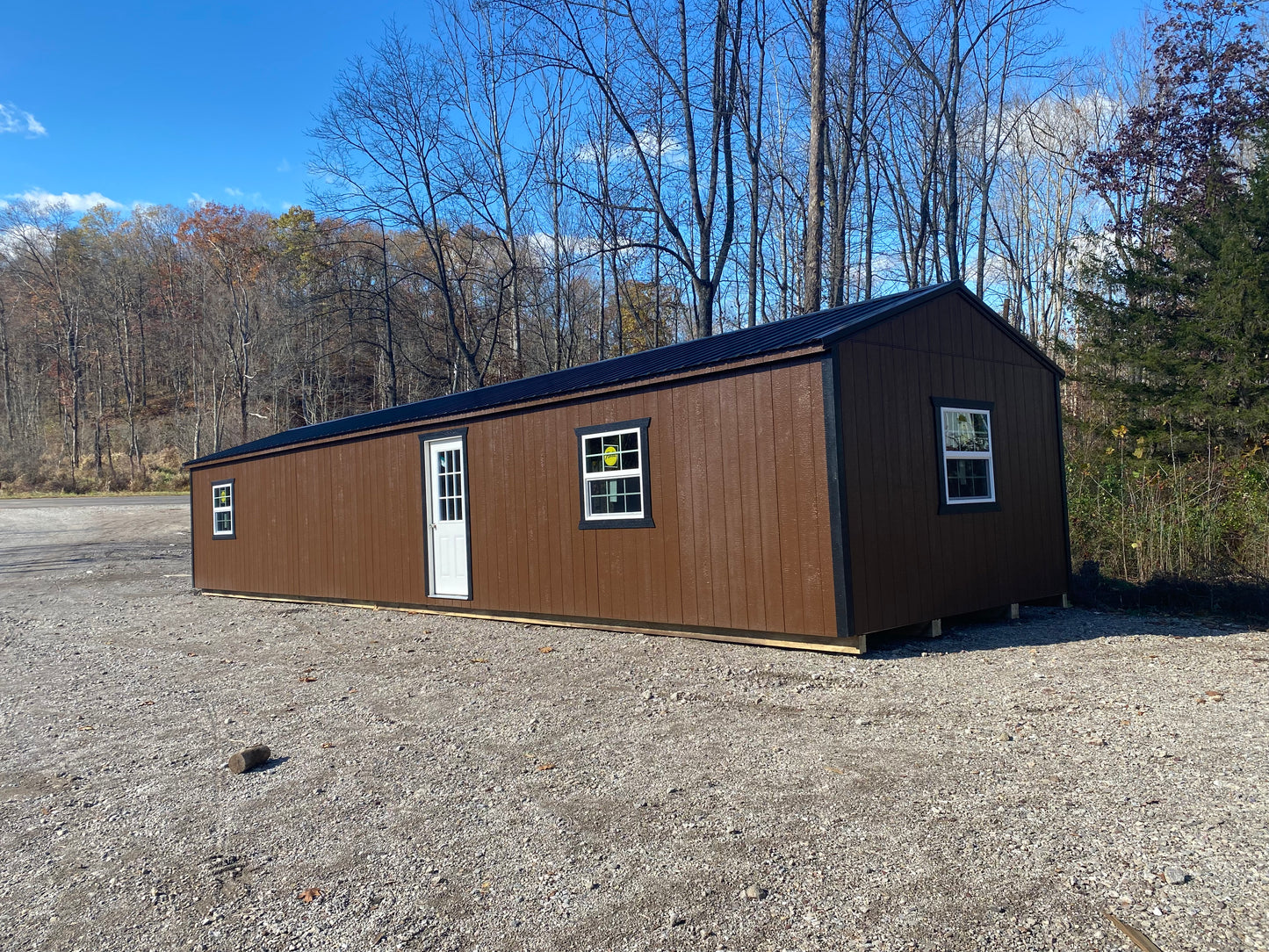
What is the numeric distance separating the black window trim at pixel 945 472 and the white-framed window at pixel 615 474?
2707 mm

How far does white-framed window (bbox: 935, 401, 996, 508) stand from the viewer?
8.11 meters

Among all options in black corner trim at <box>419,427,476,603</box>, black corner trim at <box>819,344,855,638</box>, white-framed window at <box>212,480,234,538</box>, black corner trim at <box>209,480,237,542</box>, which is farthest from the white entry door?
white-framed window at <box>212,480,234,538</box>

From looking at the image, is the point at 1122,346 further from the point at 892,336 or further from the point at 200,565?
the point at 200,565

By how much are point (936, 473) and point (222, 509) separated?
12.4 meters

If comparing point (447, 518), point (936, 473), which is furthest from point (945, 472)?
point (447, 518)

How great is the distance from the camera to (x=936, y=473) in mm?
7953

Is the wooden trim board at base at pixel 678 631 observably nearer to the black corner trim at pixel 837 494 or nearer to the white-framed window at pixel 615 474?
the black corner trim at pixel 837 494

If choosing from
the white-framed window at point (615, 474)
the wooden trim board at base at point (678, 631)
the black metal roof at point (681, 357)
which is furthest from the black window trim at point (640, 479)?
the wooden trim board at base at point (678, 631)

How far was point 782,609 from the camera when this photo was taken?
721cm

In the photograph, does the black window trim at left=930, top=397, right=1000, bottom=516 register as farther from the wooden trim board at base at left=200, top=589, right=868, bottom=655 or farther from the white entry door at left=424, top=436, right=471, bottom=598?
the white entry door at left=424, top=436, right=471, bottom=598

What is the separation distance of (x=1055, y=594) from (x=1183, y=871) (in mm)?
7137

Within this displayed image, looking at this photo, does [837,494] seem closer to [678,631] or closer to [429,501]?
[678,631]

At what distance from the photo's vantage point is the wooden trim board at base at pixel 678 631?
7.00 metres

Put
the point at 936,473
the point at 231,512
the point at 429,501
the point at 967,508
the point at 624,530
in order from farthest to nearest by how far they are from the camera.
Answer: the point at 231,512, the point at 429,501, the point at 624,530, the point at 967,508, the point at 936,473
